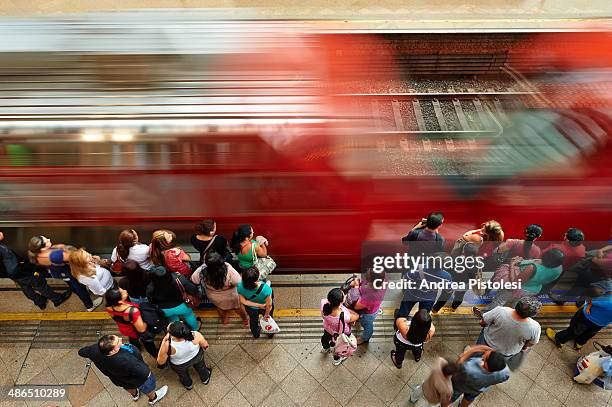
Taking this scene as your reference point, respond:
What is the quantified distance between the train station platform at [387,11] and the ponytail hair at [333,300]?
7.03 meters

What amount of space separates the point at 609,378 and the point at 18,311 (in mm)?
6389

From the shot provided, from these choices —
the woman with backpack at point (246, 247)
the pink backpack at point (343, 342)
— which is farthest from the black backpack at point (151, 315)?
the pink backpack at point (343, 342)

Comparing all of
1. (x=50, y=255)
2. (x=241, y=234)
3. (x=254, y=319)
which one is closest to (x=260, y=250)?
(x=241, y=234)

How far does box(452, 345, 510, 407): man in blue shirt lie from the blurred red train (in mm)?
1853

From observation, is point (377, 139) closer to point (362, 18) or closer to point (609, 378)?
point (609, 378)

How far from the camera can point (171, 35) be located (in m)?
5.43

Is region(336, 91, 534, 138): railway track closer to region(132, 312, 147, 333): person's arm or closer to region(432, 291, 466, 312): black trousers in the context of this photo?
region(432, 291, 466, 312): black trousers

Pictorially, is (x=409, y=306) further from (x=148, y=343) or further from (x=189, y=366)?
(x=148, y=343)

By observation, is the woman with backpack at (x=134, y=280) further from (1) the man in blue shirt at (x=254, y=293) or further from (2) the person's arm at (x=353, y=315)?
(2) the person's arm at (x=353, y=315)

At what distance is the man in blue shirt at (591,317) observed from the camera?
432 cm

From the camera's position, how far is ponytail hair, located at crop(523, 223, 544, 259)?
451 centimetres

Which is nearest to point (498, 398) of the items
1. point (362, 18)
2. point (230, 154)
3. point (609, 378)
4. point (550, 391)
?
point (550, 391)

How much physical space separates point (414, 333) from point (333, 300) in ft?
2.53

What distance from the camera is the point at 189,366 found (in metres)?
4.21
